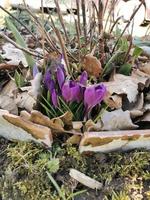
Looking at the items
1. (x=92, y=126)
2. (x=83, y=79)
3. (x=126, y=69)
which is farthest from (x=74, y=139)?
(x=126, y=69)

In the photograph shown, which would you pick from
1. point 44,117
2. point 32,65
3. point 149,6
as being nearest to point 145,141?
point 44,117

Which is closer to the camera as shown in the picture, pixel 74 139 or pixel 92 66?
pixel 74 139

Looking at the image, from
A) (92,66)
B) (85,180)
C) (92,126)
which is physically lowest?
(85,180)

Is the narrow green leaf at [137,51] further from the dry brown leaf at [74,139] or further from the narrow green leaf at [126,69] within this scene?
the dry brown leaf at [74,139]

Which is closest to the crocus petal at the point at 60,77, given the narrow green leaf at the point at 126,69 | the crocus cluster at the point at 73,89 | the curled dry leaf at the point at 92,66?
the crocus cluster at the point at 73,89

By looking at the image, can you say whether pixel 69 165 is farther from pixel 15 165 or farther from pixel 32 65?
pixel 32 65

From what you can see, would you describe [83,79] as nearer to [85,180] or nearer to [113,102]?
[113,102]
